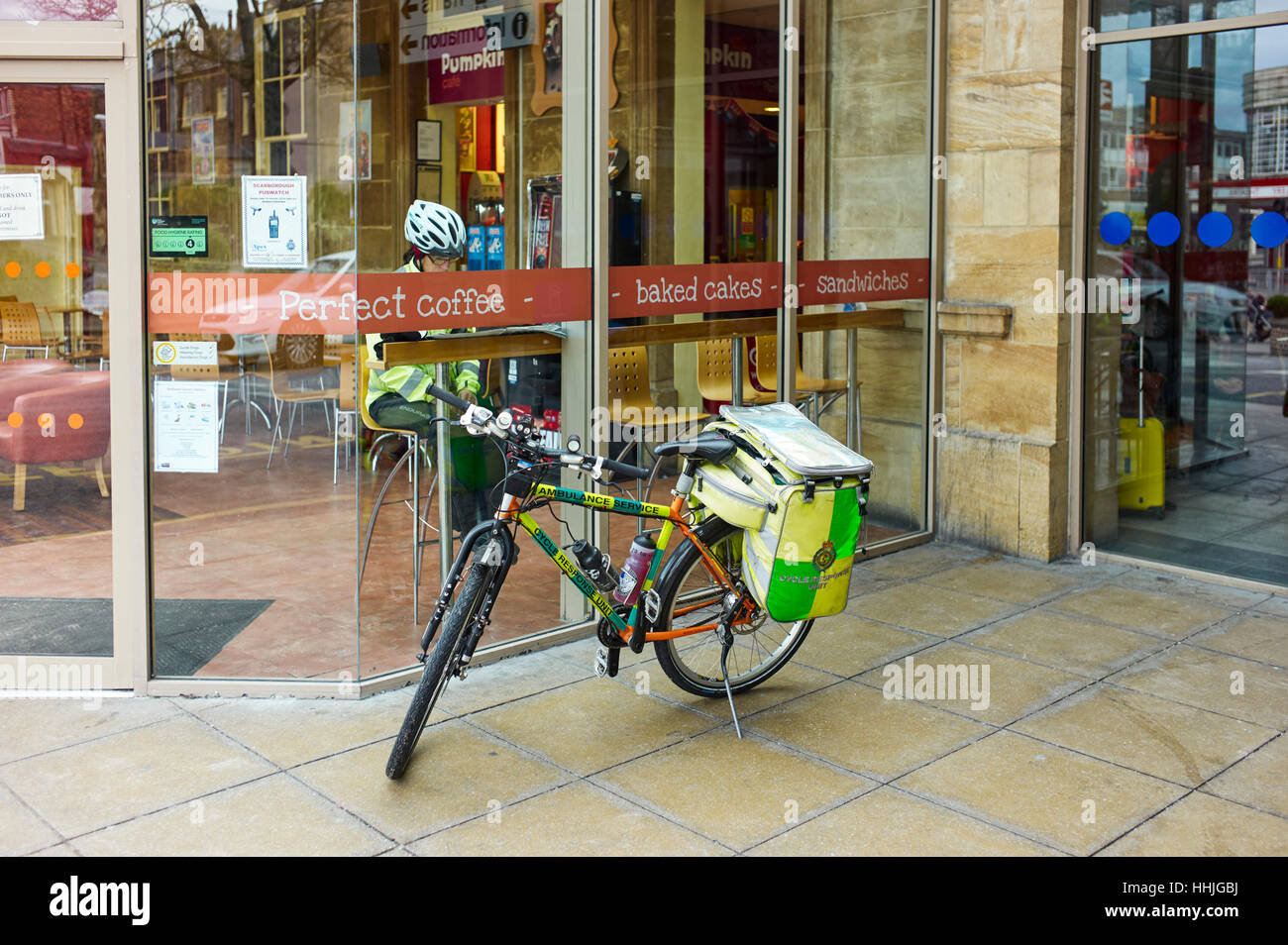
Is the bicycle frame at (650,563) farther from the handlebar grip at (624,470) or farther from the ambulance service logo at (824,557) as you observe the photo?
the ambulance service logo at (824,557)

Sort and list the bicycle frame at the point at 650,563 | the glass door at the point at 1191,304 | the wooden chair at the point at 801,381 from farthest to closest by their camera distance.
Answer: the wooden chair at the point at 801,381, the glass door at the point at 1191,304, the bicycle frame at the point at 650,563

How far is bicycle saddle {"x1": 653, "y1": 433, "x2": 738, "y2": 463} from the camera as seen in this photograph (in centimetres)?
479

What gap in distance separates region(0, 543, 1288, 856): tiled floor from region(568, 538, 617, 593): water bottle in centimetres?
56

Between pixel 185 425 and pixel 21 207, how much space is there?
3.46 ft

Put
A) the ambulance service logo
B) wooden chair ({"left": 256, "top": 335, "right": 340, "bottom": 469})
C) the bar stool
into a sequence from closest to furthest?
the ambulance service logo
wooden chair ({"left": 256, "top": 335, "right": 340, "bottom": 469})
the bar stool

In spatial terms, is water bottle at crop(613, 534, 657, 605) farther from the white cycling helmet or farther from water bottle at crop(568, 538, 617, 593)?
the white cycling helmet

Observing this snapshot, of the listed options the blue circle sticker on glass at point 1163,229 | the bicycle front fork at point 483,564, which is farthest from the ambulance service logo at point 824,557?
the blue circle sticker on glass at point 1163,229

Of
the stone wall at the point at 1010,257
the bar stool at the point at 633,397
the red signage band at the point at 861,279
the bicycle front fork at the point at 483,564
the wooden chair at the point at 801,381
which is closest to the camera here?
the bicycle front fork at the point at 483,564

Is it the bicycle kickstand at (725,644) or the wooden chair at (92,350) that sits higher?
the wooden chair at (92,350)

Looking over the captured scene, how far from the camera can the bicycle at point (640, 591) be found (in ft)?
14.4

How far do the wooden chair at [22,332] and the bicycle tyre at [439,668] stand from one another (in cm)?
217

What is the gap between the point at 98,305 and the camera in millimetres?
5148

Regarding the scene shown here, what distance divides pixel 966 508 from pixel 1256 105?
266 centimetres

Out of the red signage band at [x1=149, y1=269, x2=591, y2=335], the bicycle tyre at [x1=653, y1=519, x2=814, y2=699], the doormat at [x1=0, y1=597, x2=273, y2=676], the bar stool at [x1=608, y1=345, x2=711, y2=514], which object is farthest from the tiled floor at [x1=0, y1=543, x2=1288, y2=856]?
the red signage band at [x1=149, y1=269, x2=591, y2=335]
